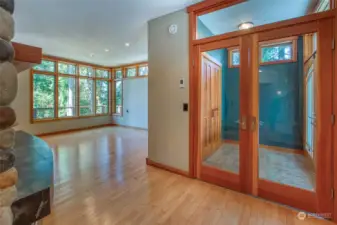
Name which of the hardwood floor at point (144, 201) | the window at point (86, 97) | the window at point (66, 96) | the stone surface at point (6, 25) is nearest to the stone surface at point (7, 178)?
the stone surface at point (6, 25)

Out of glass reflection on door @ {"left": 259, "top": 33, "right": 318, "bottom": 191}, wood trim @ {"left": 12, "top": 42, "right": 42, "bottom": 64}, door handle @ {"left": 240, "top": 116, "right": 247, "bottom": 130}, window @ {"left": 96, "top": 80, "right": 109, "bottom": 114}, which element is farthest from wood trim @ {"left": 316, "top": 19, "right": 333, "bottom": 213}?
window @ {"left": 96, "top": 80, "right": 109, "bottom": 114}

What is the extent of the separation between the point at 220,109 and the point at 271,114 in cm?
72

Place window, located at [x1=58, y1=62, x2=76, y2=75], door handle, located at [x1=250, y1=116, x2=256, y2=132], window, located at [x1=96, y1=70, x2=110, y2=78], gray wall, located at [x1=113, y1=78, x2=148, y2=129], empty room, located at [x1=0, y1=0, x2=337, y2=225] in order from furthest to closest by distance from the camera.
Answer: window, located at [x1=96, y1=70, x2=110, y2=78], gray wall, located at [x1=113, y1=78, x2=148, y2=129], window, located at [x1=58, y1=62, x2=76, y2=75], door handle, located at [x1=250, y1=116, x2=256, y2=132], empty room, located at [x1=0, y1=0, x2=337, y2=225]

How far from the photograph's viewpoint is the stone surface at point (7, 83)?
812 mm

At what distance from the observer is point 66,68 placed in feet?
24.1

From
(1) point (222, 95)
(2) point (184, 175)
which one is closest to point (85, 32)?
(1) point (222, 95)

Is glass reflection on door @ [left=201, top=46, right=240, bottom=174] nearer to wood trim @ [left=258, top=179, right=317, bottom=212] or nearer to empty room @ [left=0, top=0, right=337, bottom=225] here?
empty room @ [left=0, top=0, right=337, bottom=225]

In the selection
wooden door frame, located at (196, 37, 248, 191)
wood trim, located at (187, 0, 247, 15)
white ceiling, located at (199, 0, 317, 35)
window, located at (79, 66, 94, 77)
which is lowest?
wooden door frame, located at (196, 37, 248, 191)

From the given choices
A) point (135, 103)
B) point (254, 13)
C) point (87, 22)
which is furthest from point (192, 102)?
Result: point (135, 103)

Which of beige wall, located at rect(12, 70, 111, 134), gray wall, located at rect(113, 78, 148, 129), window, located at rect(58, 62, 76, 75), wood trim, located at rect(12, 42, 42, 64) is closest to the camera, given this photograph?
wood trim, located at rect(12, 42, 42, 64)

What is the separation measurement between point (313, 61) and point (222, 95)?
1192 mm

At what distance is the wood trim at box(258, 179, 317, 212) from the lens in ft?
6.99

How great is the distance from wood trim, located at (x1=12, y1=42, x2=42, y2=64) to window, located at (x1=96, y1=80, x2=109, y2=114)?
7.93m

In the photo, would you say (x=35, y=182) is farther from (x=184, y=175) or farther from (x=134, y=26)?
(x=134, y=26)
